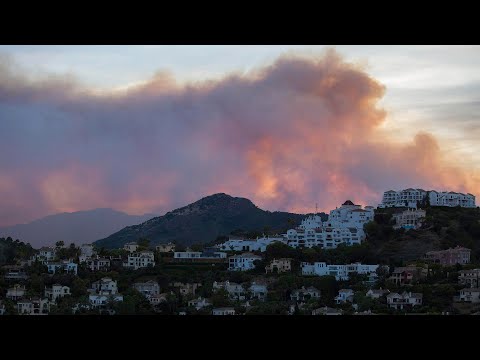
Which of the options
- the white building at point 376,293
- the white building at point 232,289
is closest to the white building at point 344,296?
the white building at point 376,293

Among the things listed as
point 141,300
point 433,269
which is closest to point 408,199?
point 433,269

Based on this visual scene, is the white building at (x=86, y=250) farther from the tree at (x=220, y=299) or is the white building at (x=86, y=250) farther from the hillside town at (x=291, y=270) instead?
the tree at (x=220, y=299)

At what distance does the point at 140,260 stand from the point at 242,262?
2.28 metres

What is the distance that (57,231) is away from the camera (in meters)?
15.5

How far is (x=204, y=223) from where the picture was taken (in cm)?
2247

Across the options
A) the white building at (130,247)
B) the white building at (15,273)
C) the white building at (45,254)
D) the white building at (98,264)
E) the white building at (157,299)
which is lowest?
the white building at (157,299)

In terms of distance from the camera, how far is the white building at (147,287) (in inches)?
603

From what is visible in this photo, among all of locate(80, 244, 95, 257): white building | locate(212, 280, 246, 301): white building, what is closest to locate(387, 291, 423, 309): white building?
locate(212, 280, 246, 301): white building

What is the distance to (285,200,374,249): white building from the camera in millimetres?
20266

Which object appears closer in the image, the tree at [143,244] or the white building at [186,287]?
the white building at [186,287]

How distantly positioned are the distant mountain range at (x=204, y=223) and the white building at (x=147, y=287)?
4061 mm

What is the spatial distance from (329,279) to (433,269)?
Result: 2.10 metres

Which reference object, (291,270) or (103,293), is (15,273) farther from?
(291,270)
